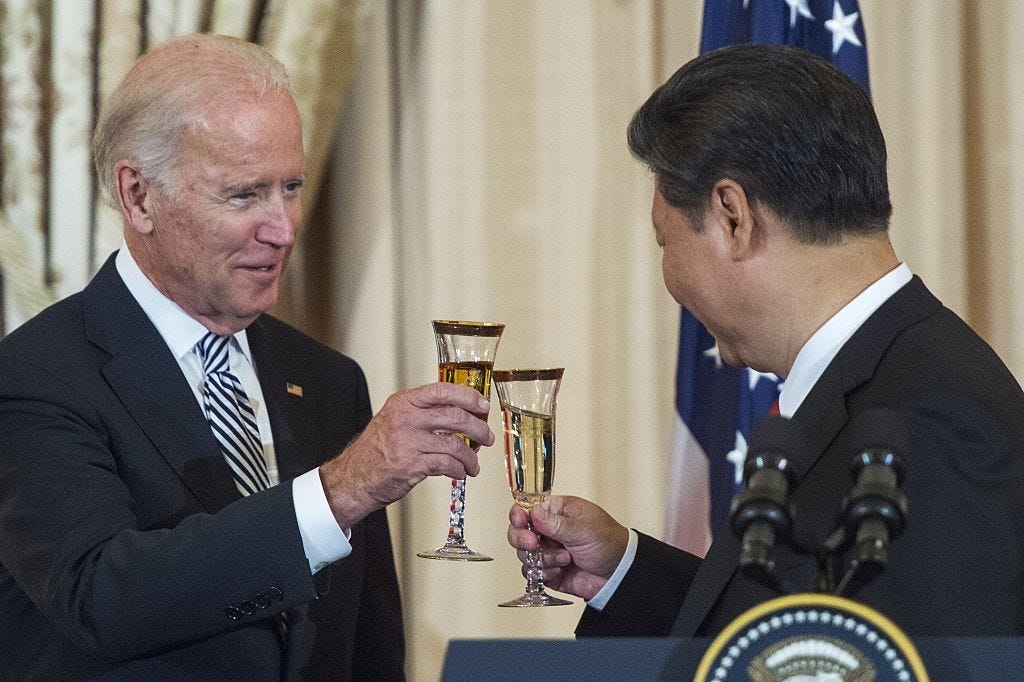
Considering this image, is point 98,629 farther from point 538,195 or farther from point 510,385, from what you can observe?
point 538,195

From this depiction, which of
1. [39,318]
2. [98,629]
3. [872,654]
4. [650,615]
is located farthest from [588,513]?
[872,654]

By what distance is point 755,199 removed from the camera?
191 cm

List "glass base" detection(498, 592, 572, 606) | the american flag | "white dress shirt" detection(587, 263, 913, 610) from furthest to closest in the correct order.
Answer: the american flag, "glass base" detection(498, 592, 572, 606), "white dress shirt" detection(587, 263, 913, 610)

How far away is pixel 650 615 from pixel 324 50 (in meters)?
2.08

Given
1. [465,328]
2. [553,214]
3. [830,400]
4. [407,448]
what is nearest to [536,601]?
[407,448]

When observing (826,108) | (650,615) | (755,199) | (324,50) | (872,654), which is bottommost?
(650,615)

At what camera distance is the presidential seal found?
1.10m

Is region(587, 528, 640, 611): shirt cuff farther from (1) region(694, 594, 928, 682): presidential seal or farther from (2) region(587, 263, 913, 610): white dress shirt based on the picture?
(1) region(694, 594, 928, 682): presidential seal

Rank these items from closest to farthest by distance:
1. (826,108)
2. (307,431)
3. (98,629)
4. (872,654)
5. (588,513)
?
1. (872,654)
2. (826,108)
3. (98,629)
4. (588,513)
5. (307,431)

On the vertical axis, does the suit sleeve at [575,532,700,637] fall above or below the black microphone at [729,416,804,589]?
below

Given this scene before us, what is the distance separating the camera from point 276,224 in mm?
2531

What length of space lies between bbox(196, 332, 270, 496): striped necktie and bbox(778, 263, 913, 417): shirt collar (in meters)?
1.08

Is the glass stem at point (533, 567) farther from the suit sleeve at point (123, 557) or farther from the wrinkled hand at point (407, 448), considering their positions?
the suit sleeve at point (123, 557)

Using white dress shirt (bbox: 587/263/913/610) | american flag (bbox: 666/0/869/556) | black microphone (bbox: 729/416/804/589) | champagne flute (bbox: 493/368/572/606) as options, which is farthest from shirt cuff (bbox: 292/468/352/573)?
american flag (bbox: 666/0/869/556)
